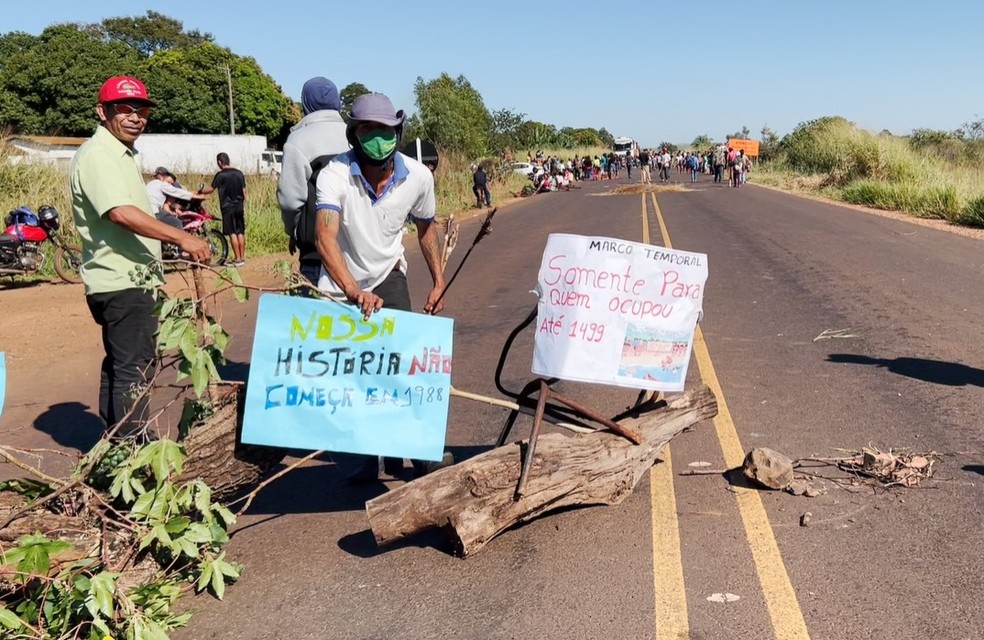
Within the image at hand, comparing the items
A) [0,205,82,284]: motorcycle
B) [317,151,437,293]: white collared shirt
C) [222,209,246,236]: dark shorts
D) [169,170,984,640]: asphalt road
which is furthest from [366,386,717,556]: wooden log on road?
[222,209,246,236]: dark shorts

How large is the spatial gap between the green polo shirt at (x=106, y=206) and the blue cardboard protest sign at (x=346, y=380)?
957 mm

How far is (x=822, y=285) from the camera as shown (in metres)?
11.1

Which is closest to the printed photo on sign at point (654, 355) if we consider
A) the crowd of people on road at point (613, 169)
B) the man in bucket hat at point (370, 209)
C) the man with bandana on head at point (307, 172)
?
the man in bucket hat at point (370, 209)

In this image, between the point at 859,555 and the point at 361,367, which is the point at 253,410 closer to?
the point at 361,367

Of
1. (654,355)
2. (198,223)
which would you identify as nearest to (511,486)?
(654,355)

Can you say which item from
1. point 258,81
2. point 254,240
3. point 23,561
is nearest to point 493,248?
point 254,240

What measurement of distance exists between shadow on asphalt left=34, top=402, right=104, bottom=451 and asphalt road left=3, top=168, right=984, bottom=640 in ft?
6.04

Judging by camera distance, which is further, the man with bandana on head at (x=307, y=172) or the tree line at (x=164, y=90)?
the tree line at (x=164, y=90)

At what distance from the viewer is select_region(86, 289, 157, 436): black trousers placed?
14.8 ft

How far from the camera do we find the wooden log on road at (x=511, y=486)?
3.82 m

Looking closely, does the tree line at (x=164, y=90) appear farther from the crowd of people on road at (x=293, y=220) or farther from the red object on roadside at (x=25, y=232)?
the crowd of people on road at (x=293, y=220)

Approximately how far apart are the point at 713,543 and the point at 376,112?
8.39 feet

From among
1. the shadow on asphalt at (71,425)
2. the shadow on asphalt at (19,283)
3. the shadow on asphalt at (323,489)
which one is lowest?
the shadow on asphalt at (71,425)

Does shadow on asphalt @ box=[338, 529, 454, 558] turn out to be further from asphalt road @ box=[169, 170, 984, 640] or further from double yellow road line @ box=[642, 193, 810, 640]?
double yellow road line @ box=[642, 193, 810, 640]
